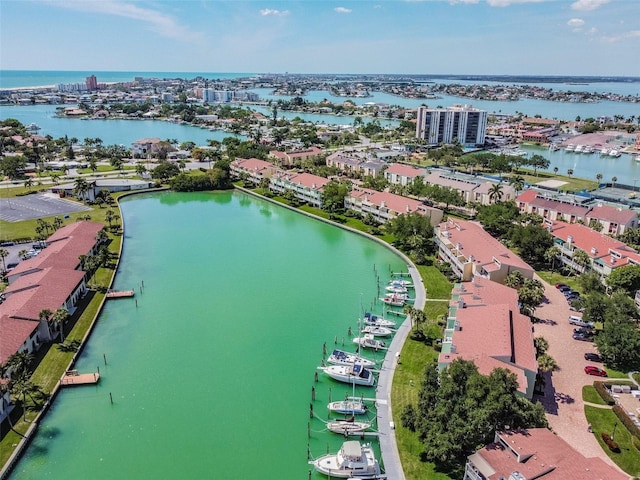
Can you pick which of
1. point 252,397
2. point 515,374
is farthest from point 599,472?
point 252,397

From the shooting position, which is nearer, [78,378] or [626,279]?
[78,378]

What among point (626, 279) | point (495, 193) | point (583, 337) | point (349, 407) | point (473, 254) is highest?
point (495, 193)

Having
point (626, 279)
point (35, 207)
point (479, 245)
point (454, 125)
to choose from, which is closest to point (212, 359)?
point (479, 245)

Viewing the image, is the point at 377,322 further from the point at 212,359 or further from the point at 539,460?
the point at 539,460

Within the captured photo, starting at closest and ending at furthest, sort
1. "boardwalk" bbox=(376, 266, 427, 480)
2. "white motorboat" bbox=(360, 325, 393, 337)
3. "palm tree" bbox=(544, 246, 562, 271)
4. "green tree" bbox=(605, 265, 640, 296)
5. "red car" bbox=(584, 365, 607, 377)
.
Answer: "boardwalk" bbox=(376, 266, 427, 480) < "red car" bbox=(584, 365, 607, 377) < "white motorboat" bbox=(360, 325, 393, 337) < "green tree" bbox=(605, 265, 640, 296) < "palm tree" bbox=(544, 246, 562, 271)

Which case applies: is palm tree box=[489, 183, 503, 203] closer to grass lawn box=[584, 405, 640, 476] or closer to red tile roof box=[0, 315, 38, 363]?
grass lawn box=[584, 405, 640, 476]

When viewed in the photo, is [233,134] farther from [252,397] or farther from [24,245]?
[252,397]

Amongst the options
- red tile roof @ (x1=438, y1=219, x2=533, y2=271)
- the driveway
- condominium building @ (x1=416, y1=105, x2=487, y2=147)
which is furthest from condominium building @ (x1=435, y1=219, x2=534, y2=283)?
condominium building @ (x1=416, y1=105, x2=487, y2=147)

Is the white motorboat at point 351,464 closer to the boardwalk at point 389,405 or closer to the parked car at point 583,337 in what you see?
the boardwalk at point 389,405
